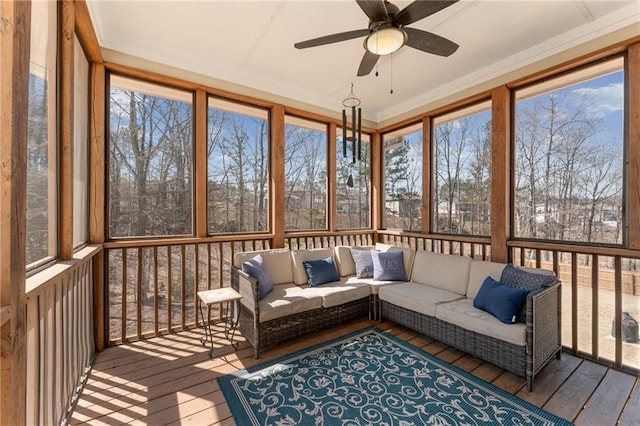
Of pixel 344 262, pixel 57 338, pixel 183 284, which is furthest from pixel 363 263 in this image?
Answer: pixel 57 338

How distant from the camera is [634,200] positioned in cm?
263

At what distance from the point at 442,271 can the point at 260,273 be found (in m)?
2.27

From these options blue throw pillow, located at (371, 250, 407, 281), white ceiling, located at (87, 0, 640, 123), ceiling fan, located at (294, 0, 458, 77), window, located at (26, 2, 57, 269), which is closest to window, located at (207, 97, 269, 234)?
white ceiling, located at (87, 0, 640, 123)

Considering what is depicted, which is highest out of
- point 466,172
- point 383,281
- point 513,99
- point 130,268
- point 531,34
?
point 531,34

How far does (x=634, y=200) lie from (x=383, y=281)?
2609 millimetres

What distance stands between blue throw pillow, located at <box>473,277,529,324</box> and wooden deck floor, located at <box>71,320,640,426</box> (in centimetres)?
52

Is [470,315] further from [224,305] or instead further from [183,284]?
[183,284]

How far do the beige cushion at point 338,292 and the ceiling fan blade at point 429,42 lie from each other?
265 cm

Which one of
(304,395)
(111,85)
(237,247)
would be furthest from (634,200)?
(111,85)

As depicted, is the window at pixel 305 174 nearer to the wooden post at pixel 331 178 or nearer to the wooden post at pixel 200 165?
the wooden post at pixel 331 178

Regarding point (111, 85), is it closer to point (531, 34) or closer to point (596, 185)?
point (531, 34)

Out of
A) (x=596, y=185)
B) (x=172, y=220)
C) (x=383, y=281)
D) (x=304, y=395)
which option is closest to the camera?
(x=304, y=395)

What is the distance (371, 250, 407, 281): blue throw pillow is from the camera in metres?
3.94

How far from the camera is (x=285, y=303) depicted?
121 inches
